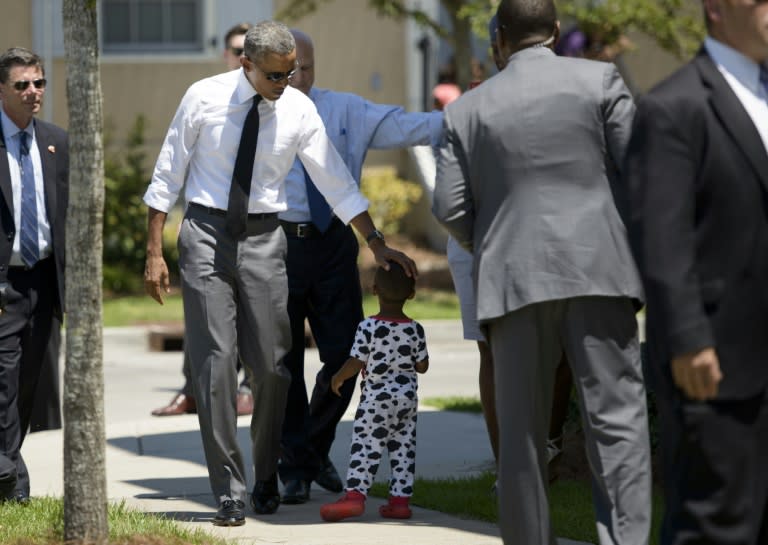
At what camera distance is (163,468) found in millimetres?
8000

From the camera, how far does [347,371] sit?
668 centimetres

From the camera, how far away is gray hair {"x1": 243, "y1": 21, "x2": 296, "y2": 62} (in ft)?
20.9

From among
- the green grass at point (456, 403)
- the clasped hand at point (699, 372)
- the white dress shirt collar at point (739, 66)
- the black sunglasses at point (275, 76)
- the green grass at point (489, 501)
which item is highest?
the white dress shirt collar at point (739, 66)

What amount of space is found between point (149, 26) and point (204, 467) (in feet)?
41.5

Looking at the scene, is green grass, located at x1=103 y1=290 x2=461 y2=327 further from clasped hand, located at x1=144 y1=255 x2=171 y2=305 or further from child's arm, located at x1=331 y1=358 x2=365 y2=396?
clasped hand, located at x1=144 y1=255 x2=171 y2=305

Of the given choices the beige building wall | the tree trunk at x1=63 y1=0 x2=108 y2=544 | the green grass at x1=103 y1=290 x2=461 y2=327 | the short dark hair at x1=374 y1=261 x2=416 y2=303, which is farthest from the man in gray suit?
the beige building wall

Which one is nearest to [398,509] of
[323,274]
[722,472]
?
[323,274]

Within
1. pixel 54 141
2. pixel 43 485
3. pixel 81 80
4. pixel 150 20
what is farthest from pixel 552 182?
pixel 150 20

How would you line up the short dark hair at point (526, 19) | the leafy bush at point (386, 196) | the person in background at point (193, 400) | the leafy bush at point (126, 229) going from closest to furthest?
the short dark hair at point (526, 19), the person in background at point (193, 400), the leafy bush at point (126, 229), the leafy bush at point (386, 196)

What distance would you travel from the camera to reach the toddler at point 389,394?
21.5ft

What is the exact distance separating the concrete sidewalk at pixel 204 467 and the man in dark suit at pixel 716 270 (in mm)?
2094

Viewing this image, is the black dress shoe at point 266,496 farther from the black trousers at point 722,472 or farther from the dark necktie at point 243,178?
the black trousers at point 722,472

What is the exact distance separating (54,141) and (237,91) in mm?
1108

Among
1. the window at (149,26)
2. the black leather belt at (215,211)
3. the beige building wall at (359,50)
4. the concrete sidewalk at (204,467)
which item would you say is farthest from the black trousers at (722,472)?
the window at (149,26)
